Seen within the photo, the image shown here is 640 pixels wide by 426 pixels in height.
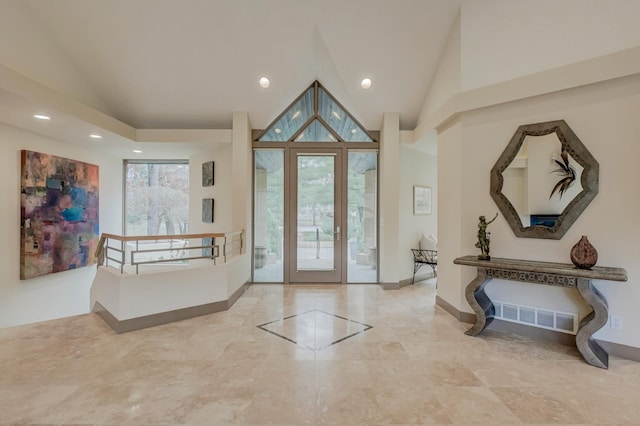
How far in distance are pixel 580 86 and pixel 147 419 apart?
4.68m

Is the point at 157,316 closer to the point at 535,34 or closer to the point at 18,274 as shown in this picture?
the point at 18,274

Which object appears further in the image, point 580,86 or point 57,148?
point 57,148

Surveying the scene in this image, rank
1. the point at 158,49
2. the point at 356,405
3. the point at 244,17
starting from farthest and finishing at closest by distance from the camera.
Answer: the point at 158,49 < the point at 244,17 < the point at 356,405

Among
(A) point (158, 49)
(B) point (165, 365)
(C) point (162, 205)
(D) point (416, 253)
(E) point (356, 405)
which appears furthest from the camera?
(C) point (162, 205)

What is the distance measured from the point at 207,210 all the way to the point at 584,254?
5.76 m

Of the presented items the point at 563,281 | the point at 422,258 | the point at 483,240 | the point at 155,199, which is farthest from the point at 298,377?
the point at 155,199

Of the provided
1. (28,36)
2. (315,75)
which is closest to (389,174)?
(315,75)

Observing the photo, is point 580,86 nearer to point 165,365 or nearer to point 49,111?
point 165,365

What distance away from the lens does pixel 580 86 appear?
2896 mm

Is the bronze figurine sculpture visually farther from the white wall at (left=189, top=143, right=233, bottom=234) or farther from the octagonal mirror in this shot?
the white wall at (left=189, top=143, right=233, bottom=234)

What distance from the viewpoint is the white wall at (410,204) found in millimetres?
5406

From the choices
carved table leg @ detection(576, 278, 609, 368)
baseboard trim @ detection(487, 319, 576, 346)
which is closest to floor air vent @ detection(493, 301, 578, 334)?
baseboard trim @ detection(487, 319, 576, 346)

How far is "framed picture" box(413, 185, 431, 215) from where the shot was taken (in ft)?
18.5

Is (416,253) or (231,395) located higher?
(416,253)
